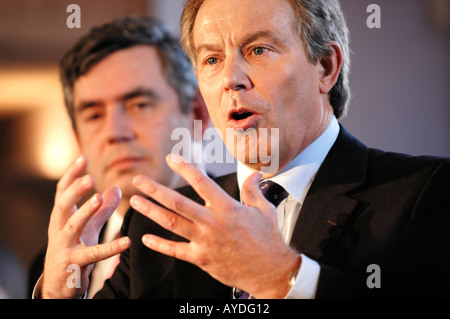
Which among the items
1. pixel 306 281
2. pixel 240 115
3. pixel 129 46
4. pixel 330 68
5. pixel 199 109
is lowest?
pixel 306 281

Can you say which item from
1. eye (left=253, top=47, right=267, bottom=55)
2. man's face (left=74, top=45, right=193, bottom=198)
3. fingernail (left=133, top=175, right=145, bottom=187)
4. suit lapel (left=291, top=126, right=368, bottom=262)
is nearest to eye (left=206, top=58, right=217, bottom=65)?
eye (left=253, top=47, right=267, bottom=55)

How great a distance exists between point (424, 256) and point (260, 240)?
15.1 inches

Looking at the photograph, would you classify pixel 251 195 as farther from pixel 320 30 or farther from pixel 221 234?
pixel 320 30

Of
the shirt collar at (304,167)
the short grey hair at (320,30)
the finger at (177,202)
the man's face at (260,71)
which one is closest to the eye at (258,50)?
the man's face at (260,71)

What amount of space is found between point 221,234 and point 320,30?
65cm

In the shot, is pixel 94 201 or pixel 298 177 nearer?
pixel 94 201

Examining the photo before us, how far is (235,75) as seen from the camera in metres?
1.25

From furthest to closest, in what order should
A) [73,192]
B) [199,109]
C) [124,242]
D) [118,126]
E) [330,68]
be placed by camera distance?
1. [199,109]
2. [118,126]
3. [330,68]
4. [73,192]
5. [124,242]

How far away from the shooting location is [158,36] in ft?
7.39

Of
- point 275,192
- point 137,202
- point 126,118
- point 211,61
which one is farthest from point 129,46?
point 137,202

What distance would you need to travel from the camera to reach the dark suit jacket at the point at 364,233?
1.09 m

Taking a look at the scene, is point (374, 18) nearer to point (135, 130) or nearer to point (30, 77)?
point (135, 130)
